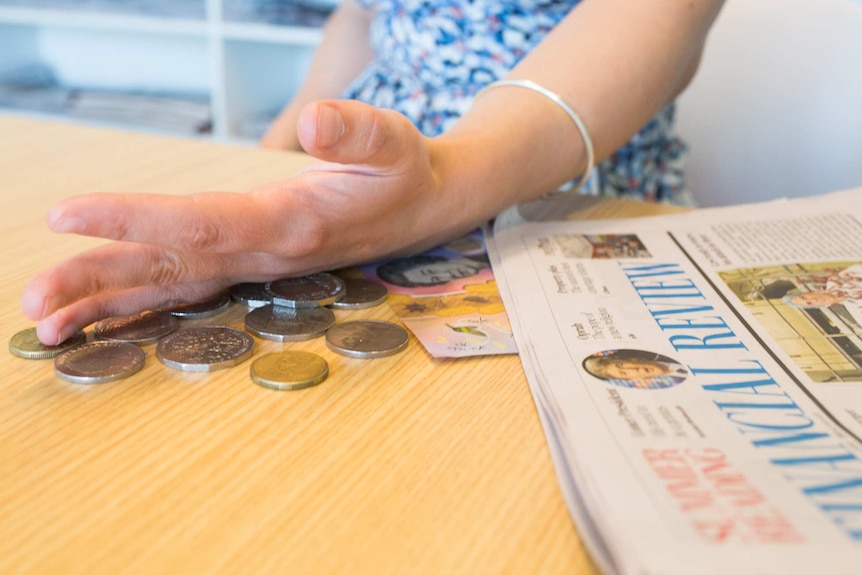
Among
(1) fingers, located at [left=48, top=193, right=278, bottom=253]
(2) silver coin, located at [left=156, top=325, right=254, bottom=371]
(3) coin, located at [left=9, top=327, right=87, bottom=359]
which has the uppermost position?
(1) fingers, located at [left=48, top=193, right=278, bottom=253]

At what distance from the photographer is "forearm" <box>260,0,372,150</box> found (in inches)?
46.5

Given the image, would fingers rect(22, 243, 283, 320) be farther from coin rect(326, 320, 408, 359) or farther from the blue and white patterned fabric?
the blue and white patterned fabric

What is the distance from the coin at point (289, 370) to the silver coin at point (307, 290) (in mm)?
65

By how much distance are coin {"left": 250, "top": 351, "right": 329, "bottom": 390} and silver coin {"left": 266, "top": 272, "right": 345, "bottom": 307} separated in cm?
7

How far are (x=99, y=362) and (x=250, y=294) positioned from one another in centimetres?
12

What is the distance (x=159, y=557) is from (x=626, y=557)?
172 mm

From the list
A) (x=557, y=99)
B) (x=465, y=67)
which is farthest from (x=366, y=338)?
(x=465, y=67)

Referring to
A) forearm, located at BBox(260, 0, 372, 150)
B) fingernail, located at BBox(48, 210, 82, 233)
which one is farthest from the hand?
forearm, located at BBox(260, 0, 372, 150)

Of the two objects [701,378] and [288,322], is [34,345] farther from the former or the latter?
[701,378]

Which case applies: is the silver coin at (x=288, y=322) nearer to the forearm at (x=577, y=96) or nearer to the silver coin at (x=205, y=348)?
the silver coin at (x=205, y=348)

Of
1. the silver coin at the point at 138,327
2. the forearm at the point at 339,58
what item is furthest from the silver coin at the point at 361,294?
the forearm at the point at 339,58

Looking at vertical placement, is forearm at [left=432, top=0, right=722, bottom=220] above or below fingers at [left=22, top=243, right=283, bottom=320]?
above

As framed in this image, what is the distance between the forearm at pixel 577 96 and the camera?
0.62 metres

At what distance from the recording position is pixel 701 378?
410 mm
